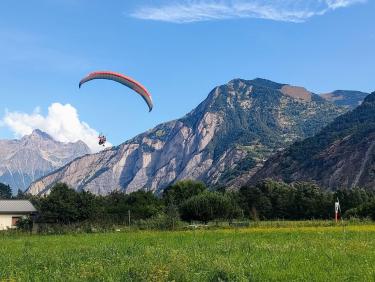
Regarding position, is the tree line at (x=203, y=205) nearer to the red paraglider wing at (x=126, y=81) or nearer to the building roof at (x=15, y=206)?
the building roof at (x=15, y=206)

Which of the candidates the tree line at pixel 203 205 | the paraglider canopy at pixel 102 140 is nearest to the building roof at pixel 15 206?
the tree line at pixel 203 205

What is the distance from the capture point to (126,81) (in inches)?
1834

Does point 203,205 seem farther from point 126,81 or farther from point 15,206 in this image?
point 126,81

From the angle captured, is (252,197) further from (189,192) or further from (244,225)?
(244,225)

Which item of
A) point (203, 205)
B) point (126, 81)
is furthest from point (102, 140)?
point (203, 205)

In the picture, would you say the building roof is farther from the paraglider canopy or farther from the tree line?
the paraglider canopy

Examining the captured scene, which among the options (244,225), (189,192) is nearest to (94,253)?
(244,225)

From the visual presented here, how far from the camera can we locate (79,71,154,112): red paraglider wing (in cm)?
4625

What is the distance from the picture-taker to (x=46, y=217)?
80.4 m

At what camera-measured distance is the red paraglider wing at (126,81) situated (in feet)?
152

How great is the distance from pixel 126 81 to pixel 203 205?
149 feet

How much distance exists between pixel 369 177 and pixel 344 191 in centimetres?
7641

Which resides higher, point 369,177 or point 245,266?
point 369,177

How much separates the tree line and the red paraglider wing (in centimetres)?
1839
